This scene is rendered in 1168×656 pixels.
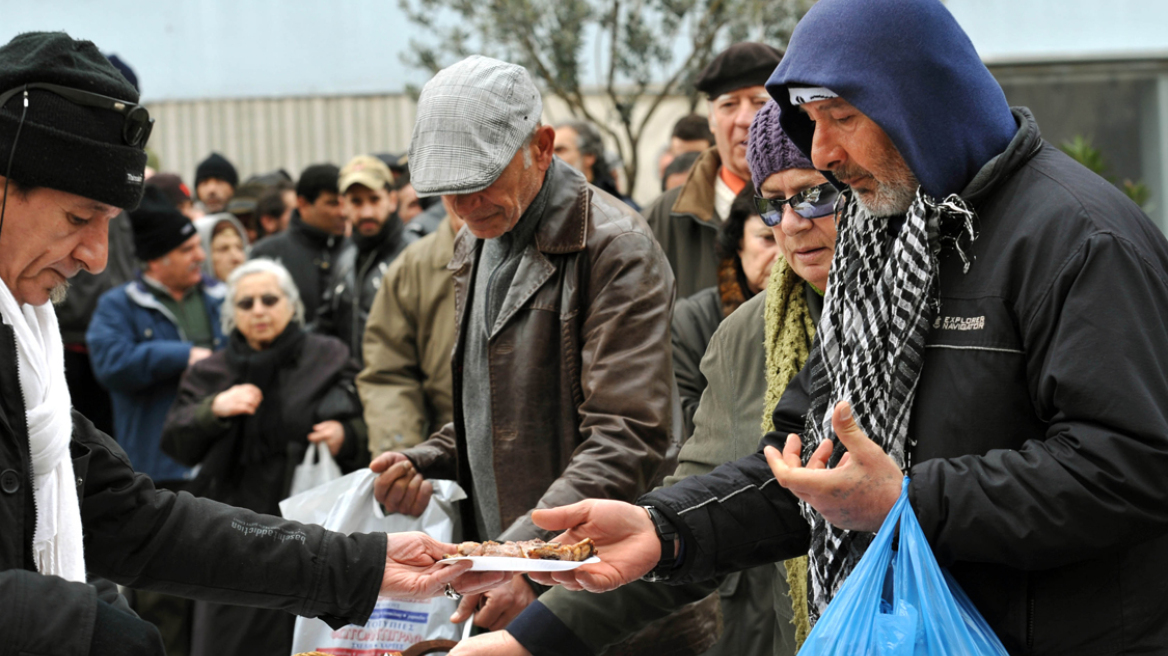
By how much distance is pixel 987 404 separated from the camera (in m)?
2.07

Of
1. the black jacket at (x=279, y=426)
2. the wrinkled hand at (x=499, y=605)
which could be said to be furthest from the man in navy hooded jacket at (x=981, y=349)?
the black jacket at (x=279, y=426)

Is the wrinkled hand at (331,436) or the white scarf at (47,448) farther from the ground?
the white scarf at (47,448)

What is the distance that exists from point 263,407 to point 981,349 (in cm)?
417

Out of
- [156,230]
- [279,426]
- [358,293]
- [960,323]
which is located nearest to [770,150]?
[960,323]

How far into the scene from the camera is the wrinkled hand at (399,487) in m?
3.67

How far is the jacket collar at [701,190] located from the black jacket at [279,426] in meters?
1.81

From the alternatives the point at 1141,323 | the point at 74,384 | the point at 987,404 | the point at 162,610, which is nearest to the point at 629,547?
the point at 987,404

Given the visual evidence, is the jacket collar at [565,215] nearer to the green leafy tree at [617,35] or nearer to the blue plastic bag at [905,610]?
the blue plastic bag at [905,610]

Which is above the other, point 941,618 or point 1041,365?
point 1041,365

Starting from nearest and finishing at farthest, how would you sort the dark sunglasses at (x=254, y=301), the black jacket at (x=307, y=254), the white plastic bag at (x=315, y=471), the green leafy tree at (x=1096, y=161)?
the white plastic bag at (x=315, y=471), the dark sunglasses at (x=254, y=301), the black jacket at (x=307, y=254), the green leafy tree at (x=1096, y=161)

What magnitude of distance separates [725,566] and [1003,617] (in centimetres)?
68

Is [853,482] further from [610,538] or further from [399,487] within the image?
[399,487]

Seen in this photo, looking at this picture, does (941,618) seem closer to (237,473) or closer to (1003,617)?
(1003,617)

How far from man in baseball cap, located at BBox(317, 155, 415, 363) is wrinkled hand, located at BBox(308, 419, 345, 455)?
3.08ft
